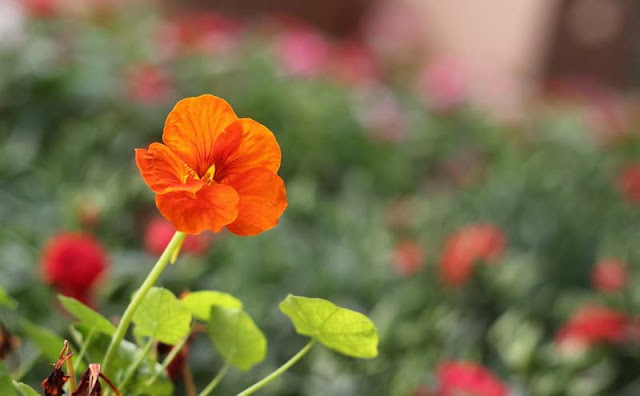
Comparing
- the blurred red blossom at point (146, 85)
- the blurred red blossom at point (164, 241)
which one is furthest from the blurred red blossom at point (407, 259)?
the blurred red blossom at point (146, 85)

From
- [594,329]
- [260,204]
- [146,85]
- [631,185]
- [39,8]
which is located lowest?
[631,185]

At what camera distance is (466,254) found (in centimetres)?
130

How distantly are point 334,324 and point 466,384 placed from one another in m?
0.44

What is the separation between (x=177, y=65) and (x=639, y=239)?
1.12 metres

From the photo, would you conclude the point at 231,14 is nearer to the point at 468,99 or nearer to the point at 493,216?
the point at 468,99

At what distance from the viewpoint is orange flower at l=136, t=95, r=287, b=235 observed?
Answer: 0.43 meters

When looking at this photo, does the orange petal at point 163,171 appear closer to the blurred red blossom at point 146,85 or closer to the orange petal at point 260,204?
the orange petal at point 260,204

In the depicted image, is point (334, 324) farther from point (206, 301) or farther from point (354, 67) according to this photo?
point (354, 67)

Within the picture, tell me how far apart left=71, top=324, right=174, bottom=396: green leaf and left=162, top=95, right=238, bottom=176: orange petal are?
133 mm

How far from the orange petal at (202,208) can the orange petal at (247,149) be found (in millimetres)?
29

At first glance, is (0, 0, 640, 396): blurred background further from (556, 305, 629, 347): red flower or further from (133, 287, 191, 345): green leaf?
(133, 287, 191, 345): green leaf

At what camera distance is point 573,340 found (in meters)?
1.08

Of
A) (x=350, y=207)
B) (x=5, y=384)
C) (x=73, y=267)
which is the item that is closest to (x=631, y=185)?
(x=350, y=207)

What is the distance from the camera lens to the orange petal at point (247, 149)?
0.46 metres
